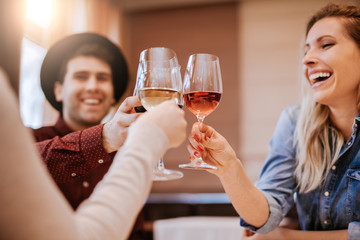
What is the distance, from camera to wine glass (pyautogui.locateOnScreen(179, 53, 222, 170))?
1026 millimetres

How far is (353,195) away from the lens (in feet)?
4.15

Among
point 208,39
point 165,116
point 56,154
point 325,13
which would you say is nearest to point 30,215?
point 165,116

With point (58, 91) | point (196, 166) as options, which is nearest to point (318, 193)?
point (196, 166)

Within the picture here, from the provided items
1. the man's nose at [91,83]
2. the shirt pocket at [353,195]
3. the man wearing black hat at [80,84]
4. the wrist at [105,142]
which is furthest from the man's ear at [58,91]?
the shirt pocket at [353,195]

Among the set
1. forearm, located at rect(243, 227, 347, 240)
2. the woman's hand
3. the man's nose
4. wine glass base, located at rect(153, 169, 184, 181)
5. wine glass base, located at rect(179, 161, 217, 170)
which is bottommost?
forearm, located at rect(243, 227, 347, 240)

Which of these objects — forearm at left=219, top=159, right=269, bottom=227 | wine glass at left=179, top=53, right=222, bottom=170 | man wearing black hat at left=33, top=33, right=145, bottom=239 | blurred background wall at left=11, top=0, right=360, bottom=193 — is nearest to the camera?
wine glass at left=179, top=53, right=222, bottom=170

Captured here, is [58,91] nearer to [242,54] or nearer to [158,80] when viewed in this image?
[158,80]

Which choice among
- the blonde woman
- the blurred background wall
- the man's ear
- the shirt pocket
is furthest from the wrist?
the blurred background wall

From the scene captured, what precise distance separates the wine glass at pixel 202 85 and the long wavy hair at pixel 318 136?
56 cm

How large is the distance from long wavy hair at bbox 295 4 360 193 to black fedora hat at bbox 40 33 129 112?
1.17m

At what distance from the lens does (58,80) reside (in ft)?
6.59

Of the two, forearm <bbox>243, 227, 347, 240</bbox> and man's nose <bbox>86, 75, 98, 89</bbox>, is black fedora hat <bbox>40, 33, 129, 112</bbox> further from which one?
forearm <bbox>243, 227, 347, 240</bbox>

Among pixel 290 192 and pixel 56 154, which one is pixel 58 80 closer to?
pixel 56 154

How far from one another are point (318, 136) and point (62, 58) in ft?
4.83
